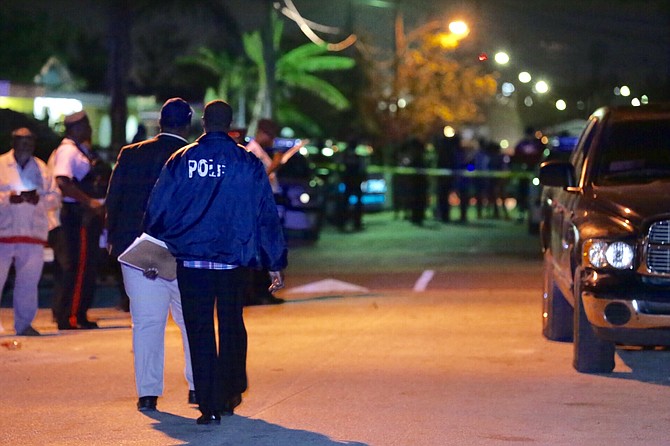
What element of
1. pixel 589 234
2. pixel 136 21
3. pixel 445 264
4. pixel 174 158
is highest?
pixel 136 21

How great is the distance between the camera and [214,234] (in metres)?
7.23

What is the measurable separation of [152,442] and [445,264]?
11.8 m

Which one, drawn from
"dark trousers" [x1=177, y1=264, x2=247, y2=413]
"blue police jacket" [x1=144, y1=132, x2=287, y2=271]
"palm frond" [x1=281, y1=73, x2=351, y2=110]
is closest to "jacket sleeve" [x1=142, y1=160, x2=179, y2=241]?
"blue police jacket" [x1=144, y1=132, x2=287, y2=271]

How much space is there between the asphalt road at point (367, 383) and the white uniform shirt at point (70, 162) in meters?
1.40

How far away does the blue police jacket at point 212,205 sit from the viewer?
23.8 ft

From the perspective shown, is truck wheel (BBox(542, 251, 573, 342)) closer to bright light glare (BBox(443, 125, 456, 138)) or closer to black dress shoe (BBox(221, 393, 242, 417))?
black dress shoe (BBox(221, 393, 242, 417))

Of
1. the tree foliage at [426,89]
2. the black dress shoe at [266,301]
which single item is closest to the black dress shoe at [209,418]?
the black dress shoe at [266,301]

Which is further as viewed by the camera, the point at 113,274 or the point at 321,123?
the point at 321,123

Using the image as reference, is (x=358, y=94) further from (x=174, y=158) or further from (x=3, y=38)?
(x=174, y=158)

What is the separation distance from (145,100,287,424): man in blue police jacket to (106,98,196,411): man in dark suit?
43 cm

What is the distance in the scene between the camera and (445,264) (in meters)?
18.6

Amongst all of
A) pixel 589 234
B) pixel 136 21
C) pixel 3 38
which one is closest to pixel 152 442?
pixel 589 234

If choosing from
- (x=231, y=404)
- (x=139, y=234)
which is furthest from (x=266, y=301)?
(x=231, y=404)

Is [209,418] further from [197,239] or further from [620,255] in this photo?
[620,255]
